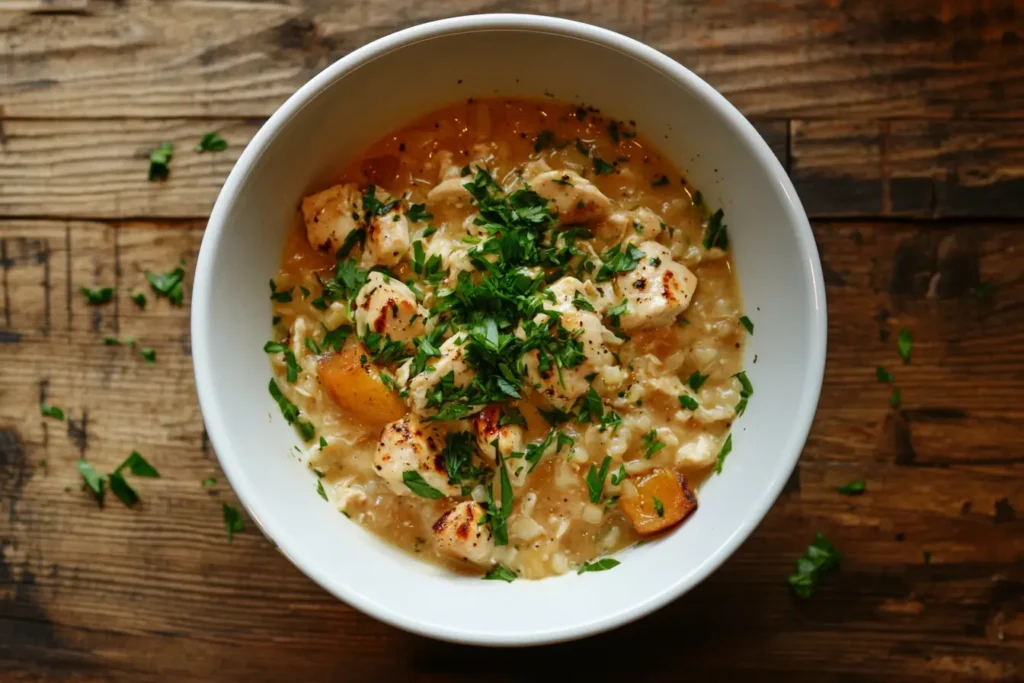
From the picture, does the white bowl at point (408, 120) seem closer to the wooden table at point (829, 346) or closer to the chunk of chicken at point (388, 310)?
the chunk of chicken at point (388, 310)

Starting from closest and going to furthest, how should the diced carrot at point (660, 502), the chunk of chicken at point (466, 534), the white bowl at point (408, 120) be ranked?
the white bowl at point (408, 120), the chunk of chicken at point (466, 534), the diced carrot at point (660, 502)

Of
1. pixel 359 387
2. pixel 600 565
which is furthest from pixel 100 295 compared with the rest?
pixel 600 565

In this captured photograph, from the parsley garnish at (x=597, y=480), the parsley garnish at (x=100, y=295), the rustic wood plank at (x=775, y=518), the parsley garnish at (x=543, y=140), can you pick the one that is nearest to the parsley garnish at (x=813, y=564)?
the rustic wood plank at (x=775, y=518)

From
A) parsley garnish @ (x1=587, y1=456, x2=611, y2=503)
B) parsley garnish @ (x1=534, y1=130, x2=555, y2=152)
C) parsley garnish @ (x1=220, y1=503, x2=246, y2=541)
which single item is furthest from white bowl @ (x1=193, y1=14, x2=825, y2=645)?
parsley garnish @ (x1=220, y1=503, x2=246, y2=541)

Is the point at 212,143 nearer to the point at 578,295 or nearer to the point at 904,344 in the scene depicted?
the point at 578,295

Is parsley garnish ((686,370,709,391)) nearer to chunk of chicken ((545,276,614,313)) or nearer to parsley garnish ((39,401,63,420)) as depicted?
chunk of chicken ((545,276,614,313))
